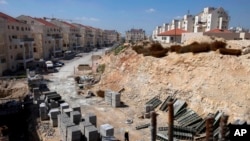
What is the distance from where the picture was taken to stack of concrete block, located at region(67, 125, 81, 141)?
47.7ft

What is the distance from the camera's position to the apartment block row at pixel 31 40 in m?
43.6

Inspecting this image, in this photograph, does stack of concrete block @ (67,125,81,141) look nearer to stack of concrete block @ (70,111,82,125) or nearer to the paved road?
stack of concrete block @ (70,111,82,125)

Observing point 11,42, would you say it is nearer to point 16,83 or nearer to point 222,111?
point 16,83

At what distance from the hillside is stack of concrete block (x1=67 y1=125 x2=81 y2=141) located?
35.2 feet

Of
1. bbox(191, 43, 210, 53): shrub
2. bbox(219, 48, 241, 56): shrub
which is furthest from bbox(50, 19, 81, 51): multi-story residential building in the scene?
bbox(219, 48, 241, 56): shrub

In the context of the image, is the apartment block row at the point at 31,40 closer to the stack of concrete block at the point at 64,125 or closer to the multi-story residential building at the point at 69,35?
the multi-story residential building at the point at 69,35

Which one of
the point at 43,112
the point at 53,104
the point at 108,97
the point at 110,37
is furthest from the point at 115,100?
the point at 110,37

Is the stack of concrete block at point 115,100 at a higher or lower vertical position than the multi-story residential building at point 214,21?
lower

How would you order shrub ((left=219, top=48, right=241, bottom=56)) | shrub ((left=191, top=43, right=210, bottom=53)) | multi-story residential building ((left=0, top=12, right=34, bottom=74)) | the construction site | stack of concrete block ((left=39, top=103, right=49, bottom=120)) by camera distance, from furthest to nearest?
1. multi-story residential building ((left=0, top=12, right=34, bottom=74))
2. shrub ((left=191, top=43, right=210, bottom=53))
3. shrub ((left=219, top=48, right=241, bottom=56))
4. stack of concrete block ((left=39, top=103, right=49, bottom=120))
5. the construction site

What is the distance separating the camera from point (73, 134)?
14547mm

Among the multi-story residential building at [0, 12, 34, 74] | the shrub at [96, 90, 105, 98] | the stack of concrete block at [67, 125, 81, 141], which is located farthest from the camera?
the multi-story residential building at [0, 12, 34, 74]

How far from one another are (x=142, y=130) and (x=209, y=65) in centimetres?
1078

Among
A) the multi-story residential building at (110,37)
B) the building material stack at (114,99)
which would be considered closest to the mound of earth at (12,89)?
the building material stack at (114,99)

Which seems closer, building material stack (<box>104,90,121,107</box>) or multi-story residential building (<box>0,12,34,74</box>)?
building material stack (<box>104,90,121,107</box>)
